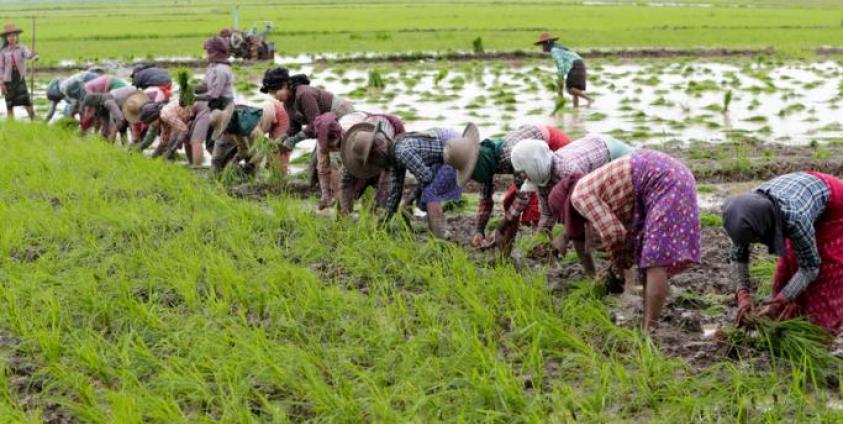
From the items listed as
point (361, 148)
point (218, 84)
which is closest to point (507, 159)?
point (361, 148)

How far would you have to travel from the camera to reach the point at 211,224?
6.57 meters

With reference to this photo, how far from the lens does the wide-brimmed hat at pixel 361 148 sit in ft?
20.0

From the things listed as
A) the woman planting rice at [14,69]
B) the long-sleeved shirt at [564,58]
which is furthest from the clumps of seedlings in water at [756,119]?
the woman planting rice at [14,69]

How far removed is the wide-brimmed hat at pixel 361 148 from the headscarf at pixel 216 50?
362cm

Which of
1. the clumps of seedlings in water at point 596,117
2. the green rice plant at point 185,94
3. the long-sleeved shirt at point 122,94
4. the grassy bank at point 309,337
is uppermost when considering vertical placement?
the green rice plant at point 185,94

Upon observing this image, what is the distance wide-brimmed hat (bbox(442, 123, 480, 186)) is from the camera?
5.69 metres

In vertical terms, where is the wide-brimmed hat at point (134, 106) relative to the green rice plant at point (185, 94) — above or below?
below

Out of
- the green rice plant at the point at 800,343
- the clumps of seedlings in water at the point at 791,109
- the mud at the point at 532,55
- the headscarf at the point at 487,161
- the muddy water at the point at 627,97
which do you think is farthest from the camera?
Result: the mud at the point at 532,55

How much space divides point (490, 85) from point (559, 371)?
40.9 feet

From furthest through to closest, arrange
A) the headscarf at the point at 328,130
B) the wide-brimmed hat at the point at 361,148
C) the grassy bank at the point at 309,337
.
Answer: the headscarf at the point at 328,130 < the wide-brimmed hat at the point at 361,148 < the grassy bank at the point at 309,337

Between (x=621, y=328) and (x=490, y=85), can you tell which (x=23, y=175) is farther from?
(x=490, y=85)

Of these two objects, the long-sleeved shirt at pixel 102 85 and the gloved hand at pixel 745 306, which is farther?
the long-sleeved shirt at pixel 102 85

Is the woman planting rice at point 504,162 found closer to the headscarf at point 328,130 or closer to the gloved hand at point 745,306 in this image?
the headscarf at point 328,130

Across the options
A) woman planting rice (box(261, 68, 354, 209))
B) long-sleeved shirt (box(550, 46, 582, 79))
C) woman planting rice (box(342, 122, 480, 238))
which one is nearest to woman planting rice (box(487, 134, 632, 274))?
Answer: woman planting rice (box(342, 122, 480, 238))
